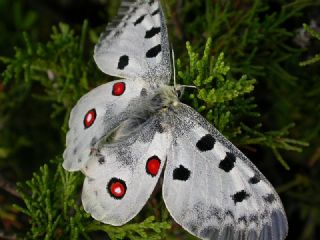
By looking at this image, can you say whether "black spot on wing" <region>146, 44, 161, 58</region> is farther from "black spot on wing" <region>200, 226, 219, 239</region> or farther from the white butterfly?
"black spot on wing" <region>200, 226, 219, 239</region>

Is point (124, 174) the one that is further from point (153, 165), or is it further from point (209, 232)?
point (209, 232)

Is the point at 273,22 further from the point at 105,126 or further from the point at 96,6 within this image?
the point at 96,6

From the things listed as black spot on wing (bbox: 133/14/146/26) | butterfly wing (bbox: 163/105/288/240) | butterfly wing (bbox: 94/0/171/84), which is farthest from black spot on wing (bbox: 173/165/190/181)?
black spot on wing (bbox: 133/14/146/26)

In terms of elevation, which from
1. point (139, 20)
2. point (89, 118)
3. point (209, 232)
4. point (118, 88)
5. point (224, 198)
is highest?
point (139, 20)

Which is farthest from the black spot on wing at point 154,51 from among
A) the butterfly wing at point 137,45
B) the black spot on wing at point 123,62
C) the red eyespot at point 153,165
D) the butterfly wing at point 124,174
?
the red eyespot at point 153,165

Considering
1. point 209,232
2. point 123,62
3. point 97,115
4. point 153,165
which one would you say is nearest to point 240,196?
point 209,232

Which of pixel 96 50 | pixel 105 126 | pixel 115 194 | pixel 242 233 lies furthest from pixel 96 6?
pixel 242 233
